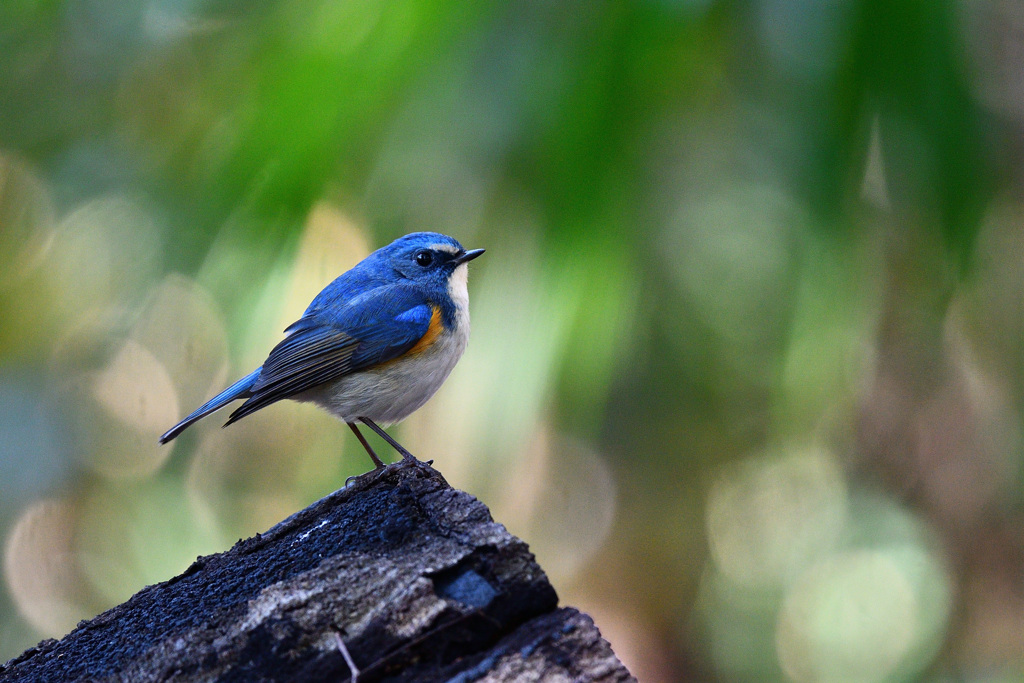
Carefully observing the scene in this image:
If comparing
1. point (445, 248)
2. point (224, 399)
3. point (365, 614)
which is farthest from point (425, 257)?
point (365, 614)

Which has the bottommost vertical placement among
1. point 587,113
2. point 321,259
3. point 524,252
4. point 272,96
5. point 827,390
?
point 827,390

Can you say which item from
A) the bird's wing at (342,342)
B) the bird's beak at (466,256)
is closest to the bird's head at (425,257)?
the bird's beak at (466,256)

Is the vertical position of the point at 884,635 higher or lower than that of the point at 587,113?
lower

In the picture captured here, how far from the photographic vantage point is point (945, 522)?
15.1 ft

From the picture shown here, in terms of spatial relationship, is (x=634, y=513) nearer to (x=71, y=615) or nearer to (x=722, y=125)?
(x=722, y=125)

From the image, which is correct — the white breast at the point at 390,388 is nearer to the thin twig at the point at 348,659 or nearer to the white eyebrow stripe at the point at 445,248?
the white eyebrow stripe at the point at 445,248

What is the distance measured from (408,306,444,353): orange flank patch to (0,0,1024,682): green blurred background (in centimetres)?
42

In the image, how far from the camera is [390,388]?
104 inches

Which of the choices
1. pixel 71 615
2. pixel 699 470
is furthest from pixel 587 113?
pixel 71 615

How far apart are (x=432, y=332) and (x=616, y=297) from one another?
Answer: 0.82m

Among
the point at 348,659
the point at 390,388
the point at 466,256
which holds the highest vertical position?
the point at 466,256

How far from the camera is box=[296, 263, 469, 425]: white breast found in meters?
2.63

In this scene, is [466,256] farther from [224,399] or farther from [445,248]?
[224,399]

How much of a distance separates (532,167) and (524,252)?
1.06ft
